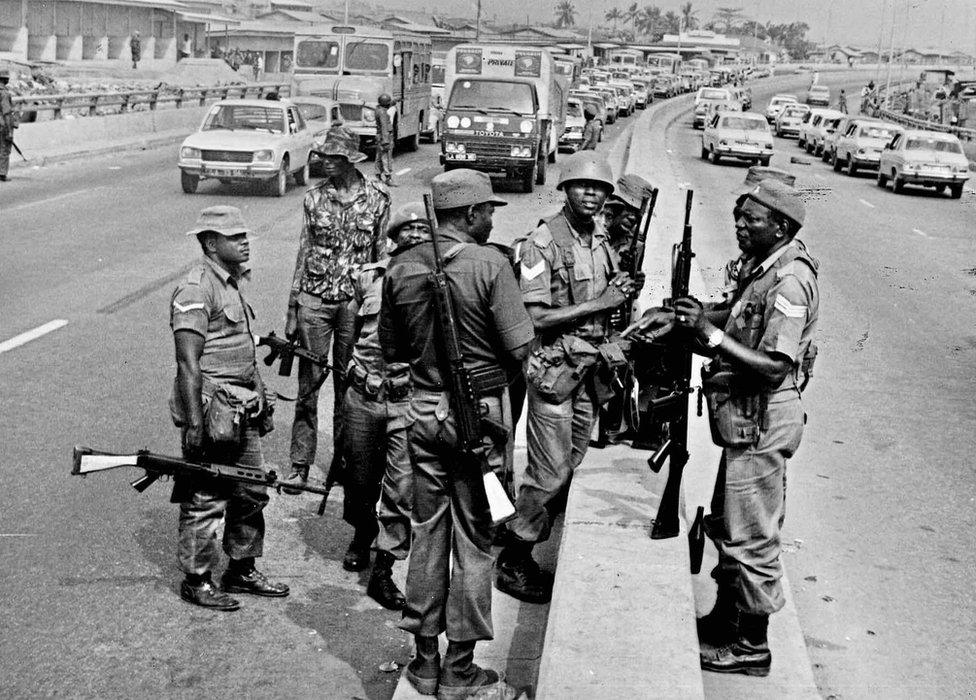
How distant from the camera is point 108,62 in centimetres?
6288

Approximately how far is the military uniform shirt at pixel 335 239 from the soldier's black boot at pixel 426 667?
297cm

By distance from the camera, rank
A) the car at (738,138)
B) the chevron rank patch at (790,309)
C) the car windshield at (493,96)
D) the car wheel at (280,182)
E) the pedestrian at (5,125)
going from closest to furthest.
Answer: the chevron rank patch at (790,309)
the pedestrian at (5,125)
the car wheel at (280,182)
the car windshield at (493,96)
the car at (738,138)

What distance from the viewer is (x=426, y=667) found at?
4.88 meters

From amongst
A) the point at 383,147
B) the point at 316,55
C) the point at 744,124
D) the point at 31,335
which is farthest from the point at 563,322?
the point at 744,124

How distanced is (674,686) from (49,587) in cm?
309

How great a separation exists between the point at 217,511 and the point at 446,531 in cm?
152

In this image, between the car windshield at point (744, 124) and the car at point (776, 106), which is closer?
the car windshield at point (744, 124)

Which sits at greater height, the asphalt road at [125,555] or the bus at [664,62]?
the bus at [664,62]

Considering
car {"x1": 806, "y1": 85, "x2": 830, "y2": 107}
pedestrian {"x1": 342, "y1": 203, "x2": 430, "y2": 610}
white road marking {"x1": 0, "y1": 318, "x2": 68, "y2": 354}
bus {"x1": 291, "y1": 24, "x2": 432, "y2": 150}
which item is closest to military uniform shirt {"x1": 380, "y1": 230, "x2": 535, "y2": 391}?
pedestrian {"x1": 342, "y1": 203, "x2": 430, "y2": 610}

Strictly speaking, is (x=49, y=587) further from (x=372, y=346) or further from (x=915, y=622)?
(x=915, y=622)

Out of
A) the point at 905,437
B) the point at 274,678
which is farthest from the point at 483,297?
the point at 905,437

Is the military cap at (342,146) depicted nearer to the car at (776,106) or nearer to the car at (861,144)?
the car at (861,144)

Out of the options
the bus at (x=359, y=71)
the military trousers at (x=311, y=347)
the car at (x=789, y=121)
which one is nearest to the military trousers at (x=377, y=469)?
the military trousers at (x=311, y=347)

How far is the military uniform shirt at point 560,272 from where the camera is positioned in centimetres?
568
